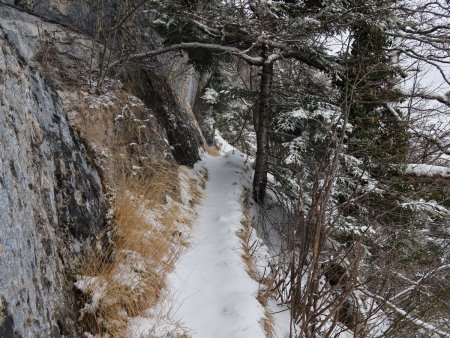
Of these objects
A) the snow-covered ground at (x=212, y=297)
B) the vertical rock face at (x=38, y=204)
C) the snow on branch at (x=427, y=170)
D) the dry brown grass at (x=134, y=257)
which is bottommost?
the snow-covered ground at (x=212, y=297)

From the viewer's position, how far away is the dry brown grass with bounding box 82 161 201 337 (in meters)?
2.47

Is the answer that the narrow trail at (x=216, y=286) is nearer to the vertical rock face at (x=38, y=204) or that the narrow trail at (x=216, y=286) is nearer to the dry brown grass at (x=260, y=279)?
the dry brown grass at (x=260, y=279)

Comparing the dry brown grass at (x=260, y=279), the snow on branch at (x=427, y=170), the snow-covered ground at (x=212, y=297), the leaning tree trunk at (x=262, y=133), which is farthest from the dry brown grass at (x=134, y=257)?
the snow on branch at (x=427, y=170)

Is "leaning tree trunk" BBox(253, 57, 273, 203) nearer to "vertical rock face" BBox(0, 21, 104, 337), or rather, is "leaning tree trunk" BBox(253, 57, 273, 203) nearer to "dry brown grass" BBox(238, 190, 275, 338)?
"dry brown grass" BBox(238, 190, 275, 338)

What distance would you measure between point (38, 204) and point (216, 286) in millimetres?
1957

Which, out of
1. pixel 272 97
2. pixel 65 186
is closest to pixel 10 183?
pixel 65 186

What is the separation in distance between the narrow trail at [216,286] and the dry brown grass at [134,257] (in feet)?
0.73

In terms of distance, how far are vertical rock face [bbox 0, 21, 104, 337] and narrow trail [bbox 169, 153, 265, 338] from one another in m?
1.01

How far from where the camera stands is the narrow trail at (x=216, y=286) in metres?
2.88

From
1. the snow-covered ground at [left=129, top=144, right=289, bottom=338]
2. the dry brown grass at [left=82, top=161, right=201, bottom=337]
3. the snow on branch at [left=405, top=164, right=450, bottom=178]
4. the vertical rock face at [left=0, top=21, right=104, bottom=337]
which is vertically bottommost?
the snow-covered ground at [left=129, top=144, right=289, bottom=338]

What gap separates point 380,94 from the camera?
5848 mm

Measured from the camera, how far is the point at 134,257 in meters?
3.07

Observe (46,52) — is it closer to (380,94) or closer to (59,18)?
(59,18)

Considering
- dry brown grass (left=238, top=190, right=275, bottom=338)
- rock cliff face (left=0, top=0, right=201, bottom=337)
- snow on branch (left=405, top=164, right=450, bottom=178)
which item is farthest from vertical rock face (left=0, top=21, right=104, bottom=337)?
snow on branch (left=405, top=164, right=450, bottom=178)
